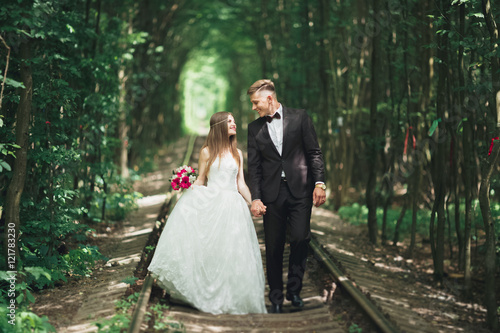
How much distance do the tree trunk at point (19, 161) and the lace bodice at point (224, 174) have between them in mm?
2010

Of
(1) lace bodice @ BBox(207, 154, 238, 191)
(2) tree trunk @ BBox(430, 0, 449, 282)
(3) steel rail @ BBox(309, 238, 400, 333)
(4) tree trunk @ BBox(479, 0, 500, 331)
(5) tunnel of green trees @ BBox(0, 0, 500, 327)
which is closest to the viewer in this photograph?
(3) steel rail @ BBox(309, 238, 400, 333)

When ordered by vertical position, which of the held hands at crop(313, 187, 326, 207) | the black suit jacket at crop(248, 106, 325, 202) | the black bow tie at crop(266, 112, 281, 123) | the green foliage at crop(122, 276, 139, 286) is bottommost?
the green foliage at crop(122, 276, 139, 286)

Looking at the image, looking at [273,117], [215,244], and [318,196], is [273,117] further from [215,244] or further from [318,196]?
[215,244]

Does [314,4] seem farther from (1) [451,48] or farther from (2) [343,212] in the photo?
(1) [451,48]

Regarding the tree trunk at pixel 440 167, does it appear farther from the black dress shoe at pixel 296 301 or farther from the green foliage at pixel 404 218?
the black dress shoe at pixel 296 301

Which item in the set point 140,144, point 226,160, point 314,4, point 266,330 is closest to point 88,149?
point 226,160

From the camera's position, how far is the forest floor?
574 centimetres

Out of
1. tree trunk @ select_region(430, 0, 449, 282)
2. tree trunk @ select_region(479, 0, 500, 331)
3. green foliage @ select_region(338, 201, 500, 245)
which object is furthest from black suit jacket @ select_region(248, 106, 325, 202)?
green foliage @ select_region(338, 201, 500, 245)

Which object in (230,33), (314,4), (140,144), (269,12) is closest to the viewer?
(314,4)

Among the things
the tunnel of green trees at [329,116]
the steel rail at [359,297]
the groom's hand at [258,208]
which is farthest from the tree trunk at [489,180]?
the groom's hand at [258,208]

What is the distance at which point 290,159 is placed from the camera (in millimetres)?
5535

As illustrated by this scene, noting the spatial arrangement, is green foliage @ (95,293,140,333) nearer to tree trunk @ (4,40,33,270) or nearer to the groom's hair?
tree trunk @ (4,40,33,270)

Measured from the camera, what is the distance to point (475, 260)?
8.96m

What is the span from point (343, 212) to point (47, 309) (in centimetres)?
867
